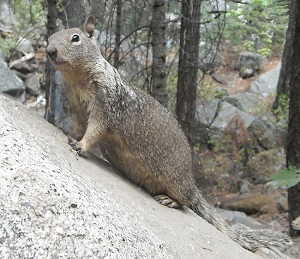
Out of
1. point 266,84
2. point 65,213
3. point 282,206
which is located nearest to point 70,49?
point 65,213

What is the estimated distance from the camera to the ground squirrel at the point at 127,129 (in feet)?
15.4

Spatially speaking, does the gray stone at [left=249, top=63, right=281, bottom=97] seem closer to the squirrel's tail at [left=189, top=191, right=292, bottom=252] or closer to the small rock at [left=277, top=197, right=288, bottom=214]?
the small rock at [left=277, top=197, right=288, bottom=214]

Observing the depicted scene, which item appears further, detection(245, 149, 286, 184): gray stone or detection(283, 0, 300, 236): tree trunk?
detection(245, 149, 286, 184): gray stone

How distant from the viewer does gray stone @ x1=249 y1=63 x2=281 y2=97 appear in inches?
876

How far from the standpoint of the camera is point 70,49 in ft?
14.9

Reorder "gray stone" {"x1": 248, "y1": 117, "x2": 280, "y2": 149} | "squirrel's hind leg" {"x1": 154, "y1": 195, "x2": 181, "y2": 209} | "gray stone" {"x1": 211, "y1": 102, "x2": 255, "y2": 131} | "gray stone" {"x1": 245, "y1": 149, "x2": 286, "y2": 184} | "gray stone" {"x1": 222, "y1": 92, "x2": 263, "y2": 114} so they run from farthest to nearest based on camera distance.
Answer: "gray stone" {"x1": 222, "y1": 92, "x2": 263, "y2": 114}, "gray stone" {"x1": 211, "y1": 102, "x2": 255, "y2": 131}, "gray stone" {"x1": 248, "y1": 117, "x2": 280, "y2": 149}, "gray stone" {"x1": 245, "y1": 149, "x2": 286, "y2": 184}, "squirrel's hind leg" {"x1": 154, "y1": 195, "x2": 181, "y2": 209}

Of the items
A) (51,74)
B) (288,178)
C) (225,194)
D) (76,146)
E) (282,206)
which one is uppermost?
(51,74)

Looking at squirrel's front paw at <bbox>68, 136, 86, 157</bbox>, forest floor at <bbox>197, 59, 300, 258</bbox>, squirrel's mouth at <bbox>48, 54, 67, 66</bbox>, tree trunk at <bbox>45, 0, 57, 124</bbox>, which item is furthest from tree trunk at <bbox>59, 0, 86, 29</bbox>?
forest floor at <bbox>197, 59, 300, 258</bbox>

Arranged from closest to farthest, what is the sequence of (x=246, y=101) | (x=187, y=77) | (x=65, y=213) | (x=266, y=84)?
1. (x=65, y=213)
2. (x=187, y=77)
3. (x=246, y=101)
4. (x=266, y=84)

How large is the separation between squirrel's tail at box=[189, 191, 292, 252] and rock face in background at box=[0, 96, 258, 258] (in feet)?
3.75

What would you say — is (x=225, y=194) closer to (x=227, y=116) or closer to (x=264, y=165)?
(x=264, y=165)

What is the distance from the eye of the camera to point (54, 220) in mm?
2842

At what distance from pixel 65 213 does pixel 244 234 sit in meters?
3.21

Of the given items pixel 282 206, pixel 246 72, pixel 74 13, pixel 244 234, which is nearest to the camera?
pixel 244 234
